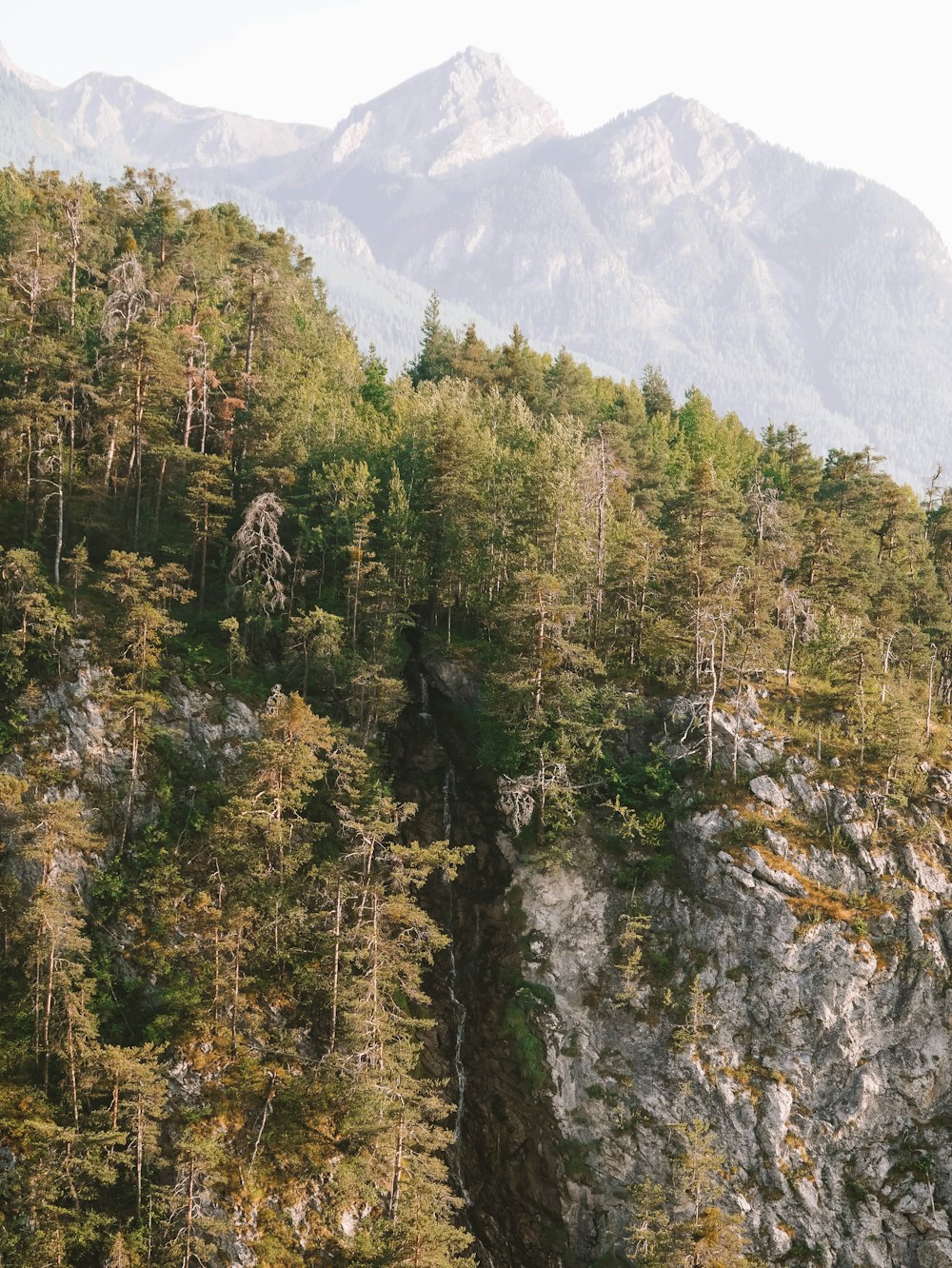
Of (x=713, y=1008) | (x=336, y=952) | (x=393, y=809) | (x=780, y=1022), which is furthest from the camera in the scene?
(x=713, y=1008)

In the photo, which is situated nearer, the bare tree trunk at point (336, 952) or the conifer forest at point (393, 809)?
the conifer forest at point (393, 809)

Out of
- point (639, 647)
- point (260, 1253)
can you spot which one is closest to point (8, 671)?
point (260, 1253)

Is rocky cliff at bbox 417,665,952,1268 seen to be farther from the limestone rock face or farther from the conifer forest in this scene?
the conifer forest

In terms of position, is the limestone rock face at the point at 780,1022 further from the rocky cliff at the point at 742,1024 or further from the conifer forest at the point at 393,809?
the conifer forest at the point at 393,809

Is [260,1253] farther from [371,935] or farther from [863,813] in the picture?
[863,813]

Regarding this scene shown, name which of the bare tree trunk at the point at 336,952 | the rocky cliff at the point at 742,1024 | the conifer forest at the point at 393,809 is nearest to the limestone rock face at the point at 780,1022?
the rocky cliff at the point at 742,1024

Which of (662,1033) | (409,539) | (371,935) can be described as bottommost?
(662,1033)

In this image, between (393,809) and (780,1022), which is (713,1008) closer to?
(780,1022)

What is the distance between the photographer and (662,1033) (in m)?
42.3

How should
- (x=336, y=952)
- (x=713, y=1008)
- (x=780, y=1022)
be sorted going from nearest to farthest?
(x=336, y=952), (x=780, y=1022), (x=713, y=1008)

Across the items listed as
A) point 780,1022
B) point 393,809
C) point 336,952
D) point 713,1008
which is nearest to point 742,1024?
point 713,1008

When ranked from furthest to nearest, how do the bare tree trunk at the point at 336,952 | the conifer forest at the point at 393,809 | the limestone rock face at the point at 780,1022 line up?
the limestone rock face at the point at 780,1022 → the bare tree trunk at the point at 336,952 → the conifer forest at the point at 393,809

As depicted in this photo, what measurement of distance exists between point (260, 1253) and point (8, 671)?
26.1 metres

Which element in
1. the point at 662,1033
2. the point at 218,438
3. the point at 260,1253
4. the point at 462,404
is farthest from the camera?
the point at 462,404
